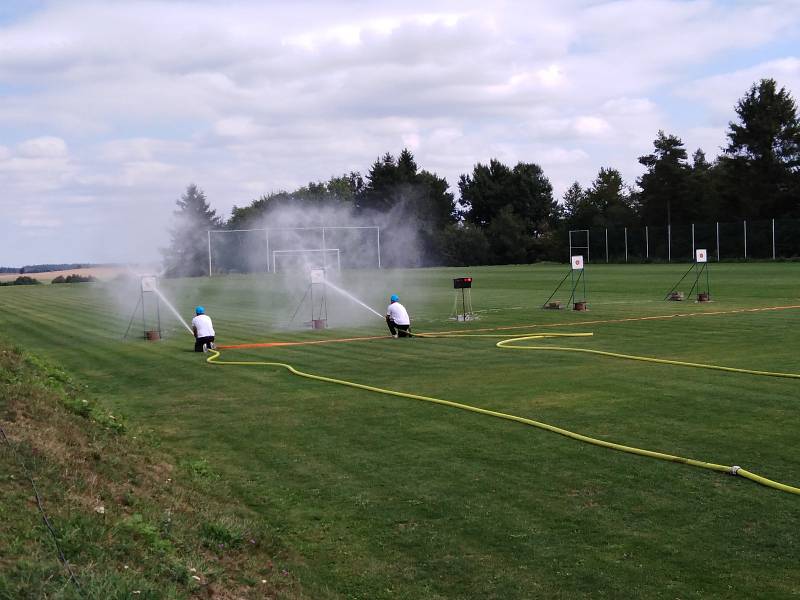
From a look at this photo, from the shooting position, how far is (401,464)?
1193 cm

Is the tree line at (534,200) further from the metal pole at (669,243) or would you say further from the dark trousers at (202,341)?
the dark trousers at (202,341)

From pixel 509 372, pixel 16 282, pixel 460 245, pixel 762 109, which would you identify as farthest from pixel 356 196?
pixel 509 372

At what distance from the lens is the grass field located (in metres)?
8.17

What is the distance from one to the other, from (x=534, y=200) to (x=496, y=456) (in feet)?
365

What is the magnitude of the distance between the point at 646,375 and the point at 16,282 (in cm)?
8781

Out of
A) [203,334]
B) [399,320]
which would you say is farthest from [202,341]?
[399,320]

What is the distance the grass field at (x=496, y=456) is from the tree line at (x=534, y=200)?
102ft

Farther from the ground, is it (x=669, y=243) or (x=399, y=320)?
(x=669, y=243)

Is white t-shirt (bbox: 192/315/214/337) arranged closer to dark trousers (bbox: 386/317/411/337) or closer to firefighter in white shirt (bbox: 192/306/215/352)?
firefighter in white shirt (bbox: 192/306/215/352)

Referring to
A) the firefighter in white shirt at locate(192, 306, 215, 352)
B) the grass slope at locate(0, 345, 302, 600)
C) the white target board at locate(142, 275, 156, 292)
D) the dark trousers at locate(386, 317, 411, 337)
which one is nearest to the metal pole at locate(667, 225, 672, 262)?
the dark trousers at locate(386, 317, 411, 337)

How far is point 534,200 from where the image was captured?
12094 centimetres

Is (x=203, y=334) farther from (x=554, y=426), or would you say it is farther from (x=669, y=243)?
(x=669, y=243)

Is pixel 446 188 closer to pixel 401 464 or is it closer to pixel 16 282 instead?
pixel 16 282

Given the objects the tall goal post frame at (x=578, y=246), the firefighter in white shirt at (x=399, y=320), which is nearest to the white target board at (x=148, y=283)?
the firefighter in white shirt at (x=399, y=320)
